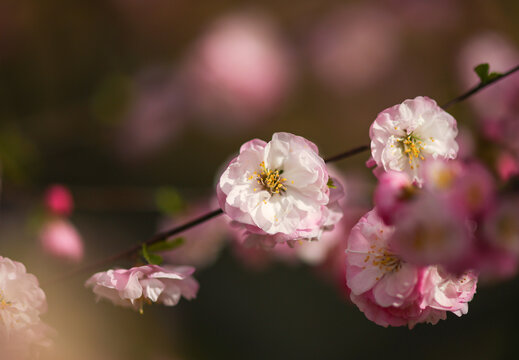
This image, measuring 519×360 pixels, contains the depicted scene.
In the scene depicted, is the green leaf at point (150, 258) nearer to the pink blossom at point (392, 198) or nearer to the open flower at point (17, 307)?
the open flower at point (17, 307)

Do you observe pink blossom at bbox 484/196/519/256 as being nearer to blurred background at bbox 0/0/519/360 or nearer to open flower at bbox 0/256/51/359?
open flower at bbox 0/256/51/359

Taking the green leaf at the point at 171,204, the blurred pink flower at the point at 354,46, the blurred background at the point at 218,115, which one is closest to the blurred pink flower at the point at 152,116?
the blurred background at the point at 218,115

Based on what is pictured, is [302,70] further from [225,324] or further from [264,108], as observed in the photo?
[225,324]

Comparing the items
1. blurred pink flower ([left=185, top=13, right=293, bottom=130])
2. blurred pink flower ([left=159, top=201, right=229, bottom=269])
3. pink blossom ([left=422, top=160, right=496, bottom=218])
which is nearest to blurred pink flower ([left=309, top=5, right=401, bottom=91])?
blurred pink flower ([left=185, top=13, right=293, bottom=130])

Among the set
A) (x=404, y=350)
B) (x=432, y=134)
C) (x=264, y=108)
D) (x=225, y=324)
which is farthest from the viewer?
(x=264, y=108)

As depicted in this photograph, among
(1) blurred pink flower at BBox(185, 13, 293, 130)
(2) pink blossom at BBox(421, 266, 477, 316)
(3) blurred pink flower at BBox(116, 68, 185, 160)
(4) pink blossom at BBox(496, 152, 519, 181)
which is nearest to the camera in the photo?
(2) pink blossom at BBox(421, 266, 477, 316)

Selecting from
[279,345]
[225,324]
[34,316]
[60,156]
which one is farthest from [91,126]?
[34,316]

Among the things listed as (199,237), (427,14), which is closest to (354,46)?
(427,14)
